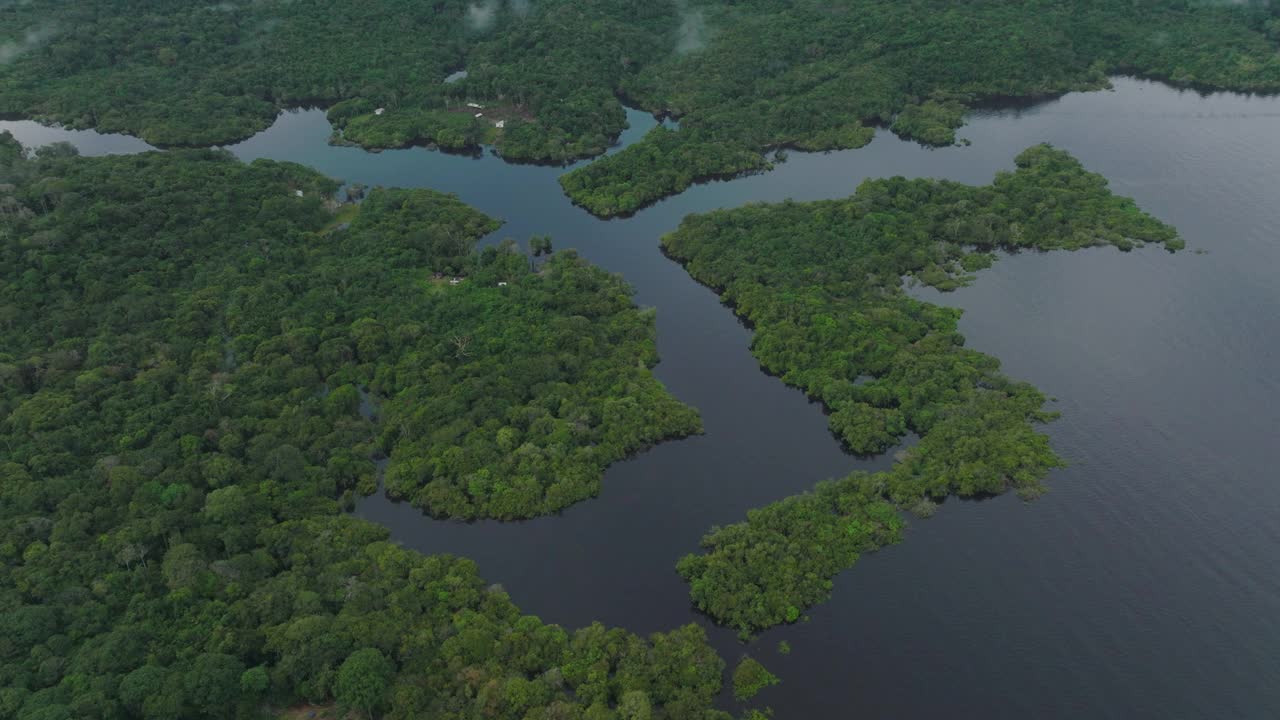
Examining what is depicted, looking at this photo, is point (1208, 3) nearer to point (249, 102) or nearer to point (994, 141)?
point (994, 141)

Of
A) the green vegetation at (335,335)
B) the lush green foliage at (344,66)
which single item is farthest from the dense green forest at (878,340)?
the lush green foliage at (344,66)

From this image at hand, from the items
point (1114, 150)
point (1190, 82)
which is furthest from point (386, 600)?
point (1190, 82)

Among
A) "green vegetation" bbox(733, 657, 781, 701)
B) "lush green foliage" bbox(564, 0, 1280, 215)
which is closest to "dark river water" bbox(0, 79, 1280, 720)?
"green vegetation" bbox(733, 657, 781, 701)

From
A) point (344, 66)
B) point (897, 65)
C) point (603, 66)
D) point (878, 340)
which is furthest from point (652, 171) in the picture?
point (344, 66)

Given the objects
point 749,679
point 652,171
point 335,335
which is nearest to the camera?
point 749,679

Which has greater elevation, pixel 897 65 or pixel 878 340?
pixel 897 65

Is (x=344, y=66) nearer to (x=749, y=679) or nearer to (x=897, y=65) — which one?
(x=897, y=65)
